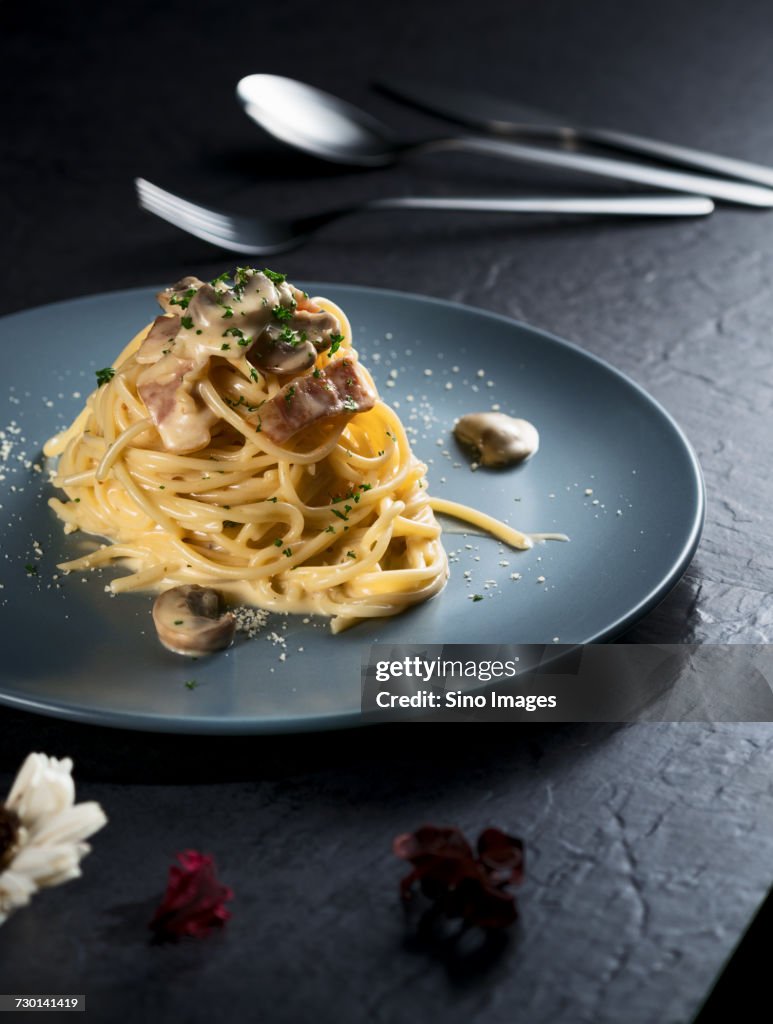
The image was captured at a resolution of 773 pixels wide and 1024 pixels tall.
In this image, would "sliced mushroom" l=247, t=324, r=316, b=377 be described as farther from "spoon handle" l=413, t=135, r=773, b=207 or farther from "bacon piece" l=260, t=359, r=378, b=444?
"spoon handle" l=413, t=135, r=773, b=207

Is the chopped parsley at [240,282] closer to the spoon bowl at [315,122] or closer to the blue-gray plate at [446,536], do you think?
the blue-gray plate at [446,536]

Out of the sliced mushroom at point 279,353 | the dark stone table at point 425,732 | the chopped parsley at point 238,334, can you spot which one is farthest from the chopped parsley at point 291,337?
the dark stone table at point 425,732

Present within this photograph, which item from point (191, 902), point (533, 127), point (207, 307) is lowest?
point (191, 902)

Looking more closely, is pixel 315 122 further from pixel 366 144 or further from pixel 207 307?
pixel 207 307

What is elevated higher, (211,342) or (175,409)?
(211,342)

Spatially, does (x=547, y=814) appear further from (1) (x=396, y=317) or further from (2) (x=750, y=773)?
(1) (x=396, y=317)

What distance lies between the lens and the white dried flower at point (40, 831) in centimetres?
223

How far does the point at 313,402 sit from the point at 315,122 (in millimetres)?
2715

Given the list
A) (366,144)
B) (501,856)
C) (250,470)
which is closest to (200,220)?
(366,144)

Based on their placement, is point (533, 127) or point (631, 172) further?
point (533, 127)

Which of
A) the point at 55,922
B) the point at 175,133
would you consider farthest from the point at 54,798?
the point at 175,133

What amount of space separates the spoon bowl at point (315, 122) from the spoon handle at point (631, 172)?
0.19 m

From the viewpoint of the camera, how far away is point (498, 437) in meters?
3.64

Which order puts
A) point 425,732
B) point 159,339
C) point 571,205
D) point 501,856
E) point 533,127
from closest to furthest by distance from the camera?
point 501,856, point 425,732, point 159,339, point 571,205, point 533,127
